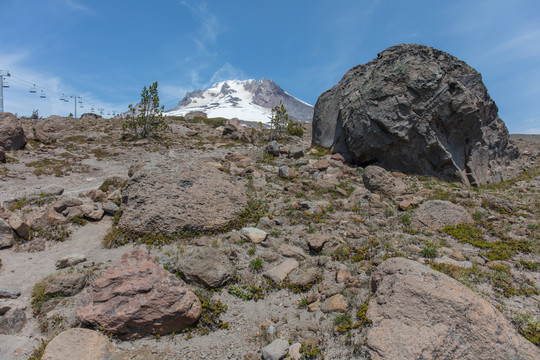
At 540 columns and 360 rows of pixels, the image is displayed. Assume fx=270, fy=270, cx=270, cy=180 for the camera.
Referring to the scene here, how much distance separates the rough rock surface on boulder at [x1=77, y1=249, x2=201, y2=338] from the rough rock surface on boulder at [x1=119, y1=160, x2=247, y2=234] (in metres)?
3.20

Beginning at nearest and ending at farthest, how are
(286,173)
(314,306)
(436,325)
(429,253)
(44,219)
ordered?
(436,325) → (314,306) → (429,253) → (44,219) → (286,173)

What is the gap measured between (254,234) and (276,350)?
4.40m

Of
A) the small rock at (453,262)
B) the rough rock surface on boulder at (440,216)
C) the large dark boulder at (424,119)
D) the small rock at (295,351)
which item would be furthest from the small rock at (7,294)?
the large dark boulder at (424,119)

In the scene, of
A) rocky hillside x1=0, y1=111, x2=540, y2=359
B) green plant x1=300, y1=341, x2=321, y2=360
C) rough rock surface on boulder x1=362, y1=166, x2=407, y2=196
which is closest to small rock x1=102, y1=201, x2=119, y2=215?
rocky hillside x1=0, y1=111, x2=540, y2=359

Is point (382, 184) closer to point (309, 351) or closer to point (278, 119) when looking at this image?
point (309, 351)

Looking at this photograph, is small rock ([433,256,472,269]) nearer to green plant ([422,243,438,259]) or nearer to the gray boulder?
green plant ([422,243,438,259])

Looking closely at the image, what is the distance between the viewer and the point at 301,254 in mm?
8164

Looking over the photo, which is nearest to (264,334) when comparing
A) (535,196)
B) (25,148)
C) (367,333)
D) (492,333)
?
Result: (367,333)

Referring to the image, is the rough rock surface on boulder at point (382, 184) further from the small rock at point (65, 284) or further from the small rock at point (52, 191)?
the small rock at point (52, 191)

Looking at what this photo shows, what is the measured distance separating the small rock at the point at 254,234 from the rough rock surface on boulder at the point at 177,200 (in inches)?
39.8

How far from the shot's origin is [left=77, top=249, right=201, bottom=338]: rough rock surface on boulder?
5.43 meters

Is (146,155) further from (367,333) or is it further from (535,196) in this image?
(535,196)

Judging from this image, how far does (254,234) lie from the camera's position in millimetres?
9133

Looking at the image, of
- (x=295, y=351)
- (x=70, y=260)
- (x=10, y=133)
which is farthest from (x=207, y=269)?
(x=10, y=133)
